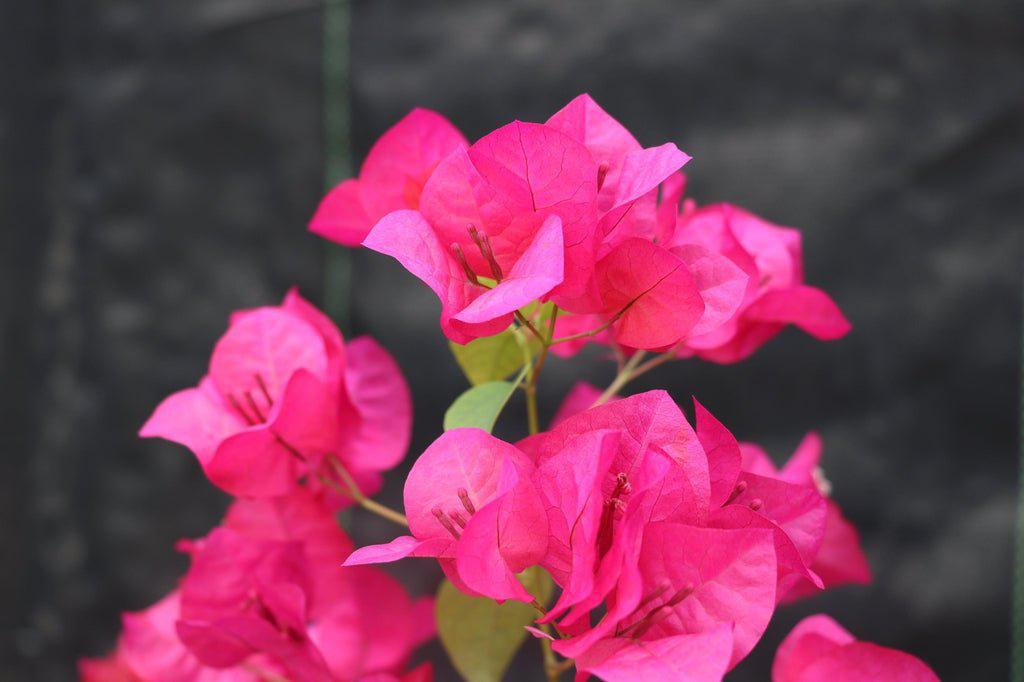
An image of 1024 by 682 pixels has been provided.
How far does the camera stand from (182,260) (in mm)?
1268

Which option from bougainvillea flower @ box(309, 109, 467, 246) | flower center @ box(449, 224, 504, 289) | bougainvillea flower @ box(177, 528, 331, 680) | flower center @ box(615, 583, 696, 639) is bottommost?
bougainvillea flower @ box(177, 528, 331, 680)

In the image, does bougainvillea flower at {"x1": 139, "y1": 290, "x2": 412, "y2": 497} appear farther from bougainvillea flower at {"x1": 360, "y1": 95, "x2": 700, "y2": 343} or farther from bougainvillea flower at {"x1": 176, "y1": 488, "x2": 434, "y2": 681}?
bougainvillea flower at {"x1": 360, "y1": 95, "x2": 700, "y2": 343}

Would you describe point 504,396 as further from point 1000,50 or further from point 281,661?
point 1000,50

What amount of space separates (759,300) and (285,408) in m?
0.32

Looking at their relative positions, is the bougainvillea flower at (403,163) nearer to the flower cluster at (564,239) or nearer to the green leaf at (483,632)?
the flower cluster at (564,239)

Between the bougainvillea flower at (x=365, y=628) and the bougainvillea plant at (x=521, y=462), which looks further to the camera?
the bougainvillea flower at (x=365, y=628)

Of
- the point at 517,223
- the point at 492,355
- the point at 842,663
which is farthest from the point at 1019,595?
the point at 517,223

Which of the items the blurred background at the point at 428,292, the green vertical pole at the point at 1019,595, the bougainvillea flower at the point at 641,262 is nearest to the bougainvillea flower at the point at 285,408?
the bougainvillea flower at the point at 641,262

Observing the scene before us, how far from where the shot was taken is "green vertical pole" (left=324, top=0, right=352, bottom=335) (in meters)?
1.19

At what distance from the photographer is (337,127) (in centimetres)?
120

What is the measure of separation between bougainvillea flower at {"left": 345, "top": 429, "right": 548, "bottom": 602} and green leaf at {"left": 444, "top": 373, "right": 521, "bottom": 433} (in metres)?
0.05

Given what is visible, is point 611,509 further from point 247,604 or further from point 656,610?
point 247,604

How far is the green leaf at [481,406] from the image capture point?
19.3 inches

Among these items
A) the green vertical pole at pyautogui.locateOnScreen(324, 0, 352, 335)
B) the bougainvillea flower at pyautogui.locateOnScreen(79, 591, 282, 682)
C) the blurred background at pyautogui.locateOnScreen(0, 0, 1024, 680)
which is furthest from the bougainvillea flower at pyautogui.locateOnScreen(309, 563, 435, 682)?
the green vertical pole at pyautogui.locateOnScreen(324, 0, 352, 335)
